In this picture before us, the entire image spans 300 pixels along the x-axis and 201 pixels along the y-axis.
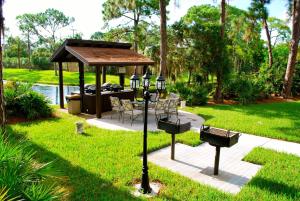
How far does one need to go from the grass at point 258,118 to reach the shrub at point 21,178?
8217 mm

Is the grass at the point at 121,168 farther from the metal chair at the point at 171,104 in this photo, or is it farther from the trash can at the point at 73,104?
the trash can at the point at 73,104

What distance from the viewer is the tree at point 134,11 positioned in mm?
22972

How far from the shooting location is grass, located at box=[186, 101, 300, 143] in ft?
33.7

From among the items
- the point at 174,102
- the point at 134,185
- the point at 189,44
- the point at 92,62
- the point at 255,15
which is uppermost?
the point at 255,15

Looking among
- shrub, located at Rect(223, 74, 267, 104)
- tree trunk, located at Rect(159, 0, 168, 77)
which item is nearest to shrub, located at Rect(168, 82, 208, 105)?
tree trunk, located at Rect(159, 0, 168, 77)

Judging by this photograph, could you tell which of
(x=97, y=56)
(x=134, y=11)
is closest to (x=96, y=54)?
(x=97, y=56)

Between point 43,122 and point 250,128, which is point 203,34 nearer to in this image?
point 250,128

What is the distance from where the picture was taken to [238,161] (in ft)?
24.4

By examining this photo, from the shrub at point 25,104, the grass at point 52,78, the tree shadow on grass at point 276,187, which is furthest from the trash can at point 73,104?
the grass at point 52,78

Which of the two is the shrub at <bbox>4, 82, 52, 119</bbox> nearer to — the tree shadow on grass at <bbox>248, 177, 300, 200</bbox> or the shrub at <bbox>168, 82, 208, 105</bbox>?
the shrub at <bbox>168, 82, 208, 105</bbox>

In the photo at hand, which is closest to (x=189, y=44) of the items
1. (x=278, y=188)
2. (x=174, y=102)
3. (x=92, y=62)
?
(x=174, y=102)

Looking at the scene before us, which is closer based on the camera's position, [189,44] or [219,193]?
[219,193]

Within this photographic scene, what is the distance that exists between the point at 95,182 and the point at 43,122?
620 centimetres

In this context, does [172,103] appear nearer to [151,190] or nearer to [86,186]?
[151,190]
